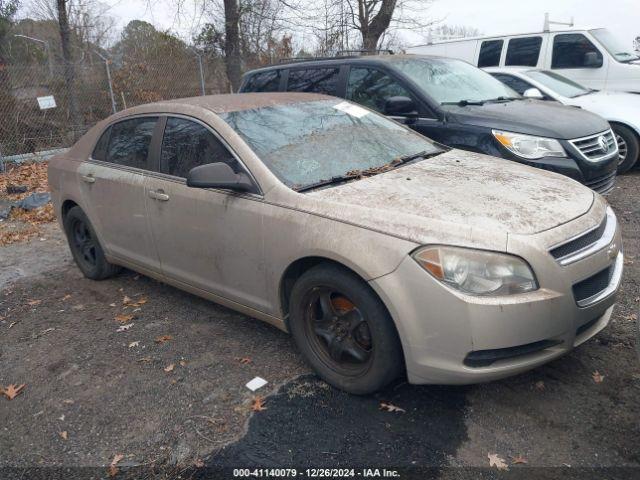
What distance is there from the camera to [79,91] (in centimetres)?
1215

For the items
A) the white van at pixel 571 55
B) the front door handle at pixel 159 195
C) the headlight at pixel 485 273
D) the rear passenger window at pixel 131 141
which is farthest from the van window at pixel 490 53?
the headlight at pixel 485 273

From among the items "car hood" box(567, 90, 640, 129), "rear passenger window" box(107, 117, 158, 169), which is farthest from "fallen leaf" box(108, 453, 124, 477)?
"car hood" box(567, 90, 640, 129)

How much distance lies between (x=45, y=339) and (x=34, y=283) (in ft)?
4.65

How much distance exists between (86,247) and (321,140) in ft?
9.12

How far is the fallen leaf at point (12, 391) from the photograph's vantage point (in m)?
3.31

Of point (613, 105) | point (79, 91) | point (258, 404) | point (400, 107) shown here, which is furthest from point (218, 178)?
point (79, 91)

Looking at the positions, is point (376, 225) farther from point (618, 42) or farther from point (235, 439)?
point (618, 42)

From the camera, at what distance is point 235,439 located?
2.76 meters

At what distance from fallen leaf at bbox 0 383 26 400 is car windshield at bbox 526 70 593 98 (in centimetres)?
796

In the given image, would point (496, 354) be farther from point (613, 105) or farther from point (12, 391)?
point (613, 105)

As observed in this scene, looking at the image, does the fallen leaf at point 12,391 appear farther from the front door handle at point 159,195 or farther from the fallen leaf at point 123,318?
the front door handle at point 159,195

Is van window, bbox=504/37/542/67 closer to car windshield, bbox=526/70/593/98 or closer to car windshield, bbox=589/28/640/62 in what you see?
car windshield, bbox=589/28/640/62

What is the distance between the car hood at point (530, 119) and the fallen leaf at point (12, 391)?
4471mm

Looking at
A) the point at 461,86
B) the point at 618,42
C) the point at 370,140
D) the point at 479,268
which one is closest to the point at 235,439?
the point at 479,268
